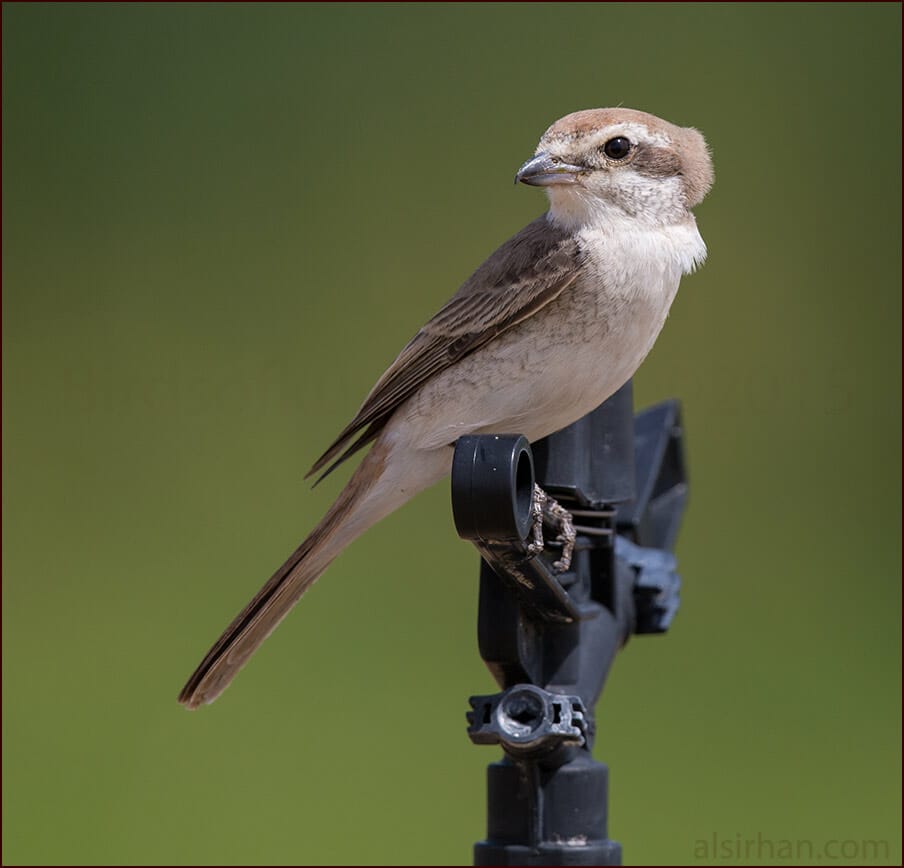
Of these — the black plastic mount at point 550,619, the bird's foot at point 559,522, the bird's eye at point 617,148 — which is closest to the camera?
the black plastic mount at point 550,619

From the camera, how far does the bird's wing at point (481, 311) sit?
153 cm

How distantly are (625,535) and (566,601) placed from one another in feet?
1.72

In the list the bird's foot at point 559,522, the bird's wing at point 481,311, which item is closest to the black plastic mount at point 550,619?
the bird's foot at point 559,522

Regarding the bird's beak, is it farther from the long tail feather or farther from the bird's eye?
the long tail feather

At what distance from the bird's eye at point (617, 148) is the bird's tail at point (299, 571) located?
463 millimetres

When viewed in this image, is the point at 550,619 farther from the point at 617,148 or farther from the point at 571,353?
the point at 617,148

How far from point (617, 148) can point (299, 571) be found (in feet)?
2.17

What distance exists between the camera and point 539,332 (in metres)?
1.54

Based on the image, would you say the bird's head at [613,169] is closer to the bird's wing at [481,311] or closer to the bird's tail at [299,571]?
the bird's wing at [481,311]

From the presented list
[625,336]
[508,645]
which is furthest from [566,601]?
[625,336]

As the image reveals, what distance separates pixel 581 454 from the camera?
143 cm

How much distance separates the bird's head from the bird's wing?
53mm

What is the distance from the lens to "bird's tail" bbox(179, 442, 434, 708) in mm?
1467

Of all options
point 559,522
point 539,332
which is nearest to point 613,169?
point 539,332
